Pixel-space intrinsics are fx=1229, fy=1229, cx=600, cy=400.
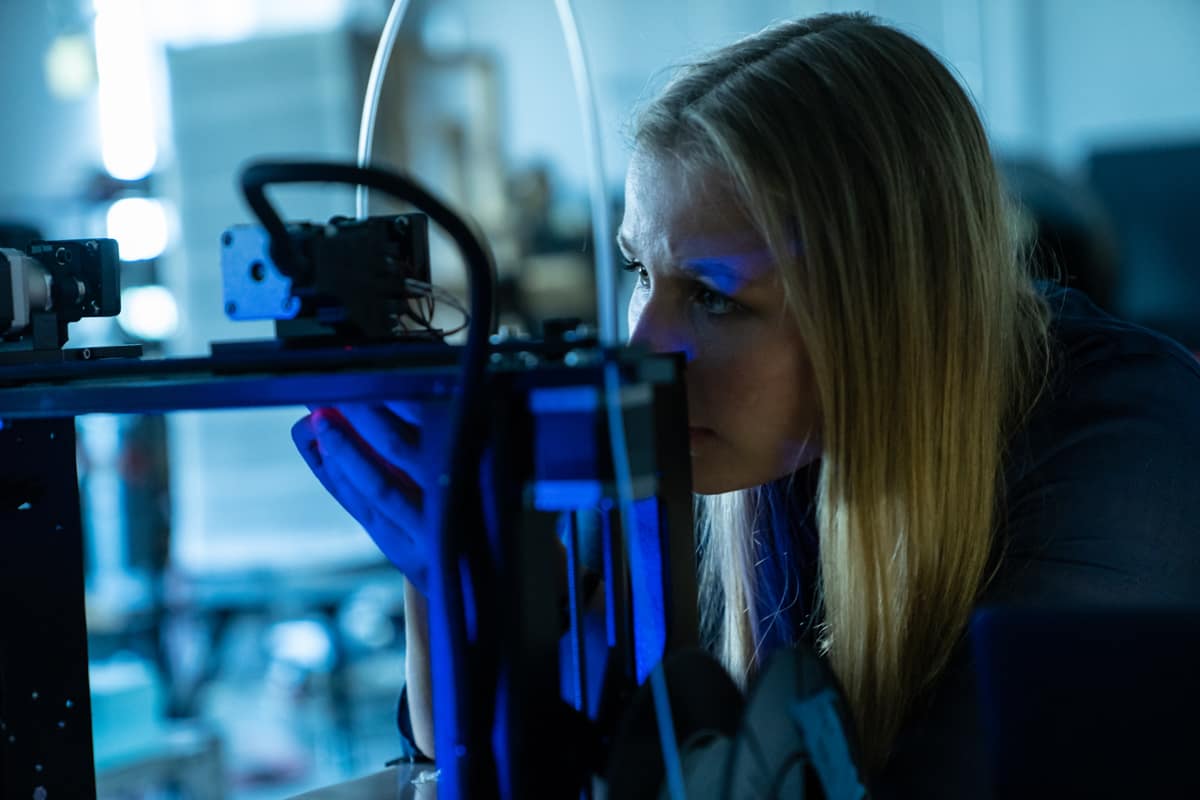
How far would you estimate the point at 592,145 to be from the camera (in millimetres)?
643

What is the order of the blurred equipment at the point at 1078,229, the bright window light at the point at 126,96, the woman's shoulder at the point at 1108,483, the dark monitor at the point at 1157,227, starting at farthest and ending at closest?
1. the bright window light at the point at 126,96
2. the dark monitor at the point at 1157,227
3. the blurred equipment at the point at 1078,229
4. the woman's shoulder at the point at 1108,483

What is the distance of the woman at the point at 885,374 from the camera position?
2.94 feet

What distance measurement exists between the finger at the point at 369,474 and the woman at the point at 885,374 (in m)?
0.27

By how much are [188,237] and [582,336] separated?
3.81 meters

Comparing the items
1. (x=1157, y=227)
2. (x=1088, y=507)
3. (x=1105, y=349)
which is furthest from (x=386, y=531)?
(x=1157, y=227)

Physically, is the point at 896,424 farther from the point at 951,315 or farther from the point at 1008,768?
the point at 1008,768

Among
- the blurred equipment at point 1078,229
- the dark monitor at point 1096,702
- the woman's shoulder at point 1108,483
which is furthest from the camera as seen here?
the blurred equipment at point 1078,229

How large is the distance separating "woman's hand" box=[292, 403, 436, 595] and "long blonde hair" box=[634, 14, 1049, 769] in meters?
0.35

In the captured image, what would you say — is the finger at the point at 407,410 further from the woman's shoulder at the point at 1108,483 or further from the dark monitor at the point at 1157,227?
the dark monitor at the point at 1157,227

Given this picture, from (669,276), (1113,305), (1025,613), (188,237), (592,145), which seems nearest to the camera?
(1025,613)

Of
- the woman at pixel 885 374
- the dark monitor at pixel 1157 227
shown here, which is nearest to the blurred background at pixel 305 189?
the dark monitor at pixel 1157 227

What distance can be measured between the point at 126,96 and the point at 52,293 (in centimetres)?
380

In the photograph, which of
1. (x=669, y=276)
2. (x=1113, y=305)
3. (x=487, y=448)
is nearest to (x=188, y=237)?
(x=1113, y=305)

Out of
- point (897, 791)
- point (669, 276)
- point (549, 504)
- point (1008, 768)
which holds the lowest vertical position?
point (897, 791)
